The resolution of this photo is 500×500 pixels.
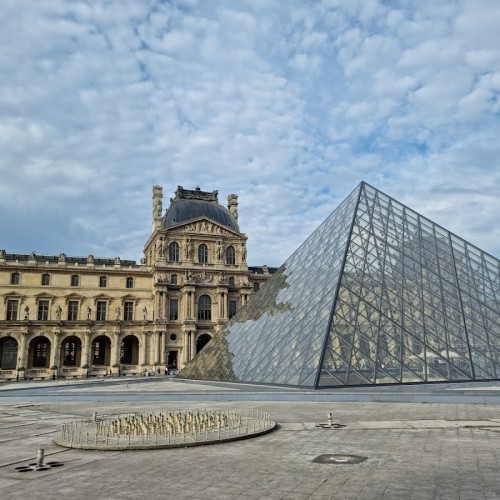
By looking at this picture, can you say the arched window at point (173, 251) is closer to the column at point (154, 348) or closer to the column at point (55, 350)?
the column at point (154, 348)

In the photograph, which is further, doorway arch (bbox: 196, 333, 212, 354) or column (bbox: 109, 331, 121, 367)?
doorway arch (bbox: 196, 333, 212, 354)

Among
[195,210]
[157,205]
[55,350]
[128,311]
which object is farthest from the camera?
[157,205]

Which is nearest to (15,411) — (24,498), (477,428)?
(24,498)

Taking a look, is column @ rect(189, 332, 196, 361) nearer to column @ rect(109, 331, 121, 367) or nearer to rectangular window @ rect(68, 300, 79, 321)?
column @ rect(109, 331, 121, 367)

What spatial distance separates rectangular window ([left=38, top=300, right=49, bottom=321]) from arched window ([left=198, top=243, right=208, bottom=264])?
63.9ft

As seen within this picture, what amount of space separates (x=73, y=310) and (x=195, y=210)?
20367 millimetres

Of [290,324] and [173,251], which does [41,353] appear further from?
[290,324]

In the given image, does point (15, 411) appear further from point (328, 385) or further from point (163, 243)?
point (163, 243)

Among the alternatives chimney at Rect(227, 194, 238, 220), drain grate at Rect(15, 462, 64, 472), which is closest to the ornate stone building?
chimney at Rect(227, 194, 238, 220)

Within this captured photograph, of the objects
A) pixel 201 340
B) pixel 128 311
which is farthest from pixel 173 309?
pixel 128 311

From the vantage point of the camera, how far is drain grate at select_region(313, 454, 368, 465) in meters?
8.14

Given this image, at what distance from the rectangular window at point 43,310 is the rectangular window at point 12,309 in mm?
2520

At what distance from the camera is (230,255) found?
211 feet

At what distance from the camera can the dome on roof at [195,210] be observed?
6450 centimetres
